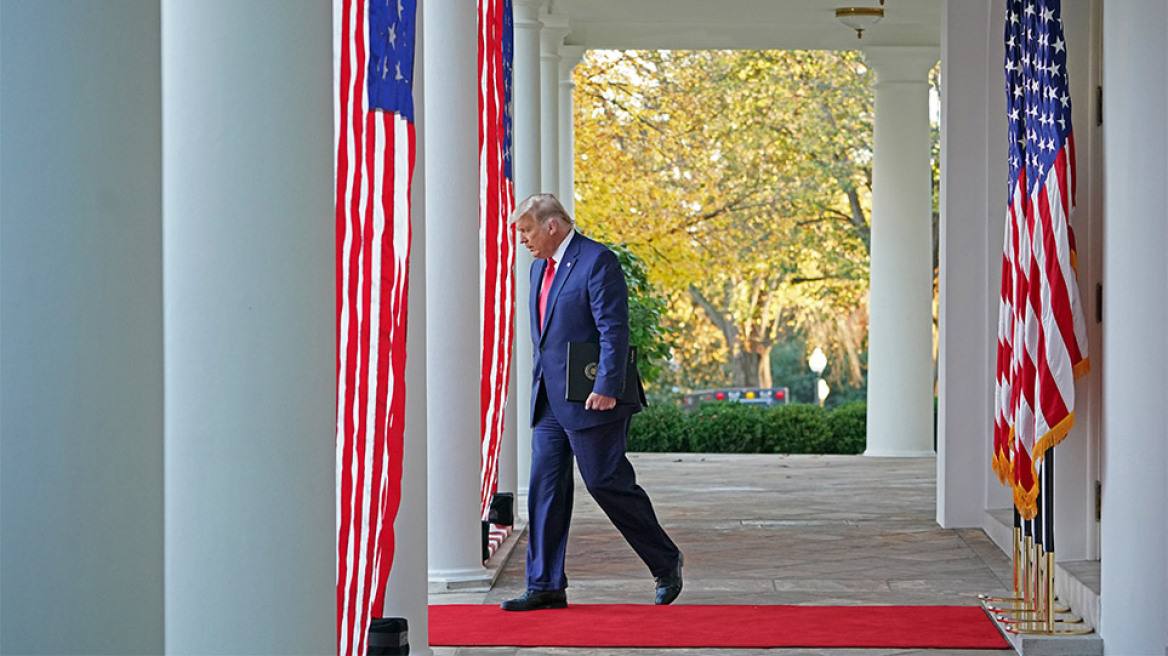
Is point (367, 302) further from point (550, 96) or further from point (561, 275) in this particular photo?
point (550, 96)

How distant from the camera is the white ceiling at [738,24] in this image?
50.1ft

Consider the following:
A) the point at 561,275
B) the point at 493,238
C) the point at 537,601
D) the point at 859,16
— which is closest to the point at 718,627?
the point at 537,601

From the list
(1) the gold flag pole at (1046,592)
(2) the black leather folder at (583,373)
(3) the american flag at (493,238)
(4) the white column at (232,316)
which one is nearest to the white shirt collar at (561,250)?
(2) the black leather folder at (583,373)

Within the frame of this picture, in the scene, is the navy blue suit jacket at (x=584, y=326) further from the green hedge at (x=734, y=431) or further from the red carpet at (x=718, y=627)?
the green hedge at (x=734, y=431)

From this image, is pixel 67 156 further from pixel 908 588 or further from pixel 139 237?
pixel 908 588

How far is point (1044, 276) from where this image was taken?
6762 mm

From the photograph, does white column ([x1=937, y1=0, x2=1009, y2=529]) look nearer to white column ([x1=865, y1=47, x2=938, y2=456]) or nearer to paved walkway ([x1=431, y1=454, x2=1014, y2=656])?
paved walkway ([x1=431, y1=454, x2=1014, y2=656])

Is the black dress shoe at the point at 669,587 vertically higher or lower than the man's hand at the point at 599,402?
lower

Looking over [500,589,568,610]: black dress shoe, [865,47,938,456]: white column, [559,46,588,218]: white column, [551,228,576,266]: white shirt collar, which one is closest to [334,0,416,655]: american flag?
[551,228,576,266]: white shirt collar

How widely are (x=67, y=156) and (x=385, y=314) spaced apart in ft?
5.37

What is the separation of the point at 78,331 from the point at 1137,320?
4.16 m

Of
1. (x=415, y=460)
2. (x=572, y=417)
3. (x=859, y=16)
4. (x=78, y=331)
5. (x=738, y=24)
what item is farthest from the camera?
(x=738, y=24)

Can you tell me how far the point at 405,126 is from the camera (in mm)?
5652

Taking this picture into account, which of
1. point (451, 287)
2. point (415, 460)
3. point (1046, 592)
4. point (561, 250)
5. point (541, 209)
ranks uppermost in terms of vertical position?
point (541, 209)
